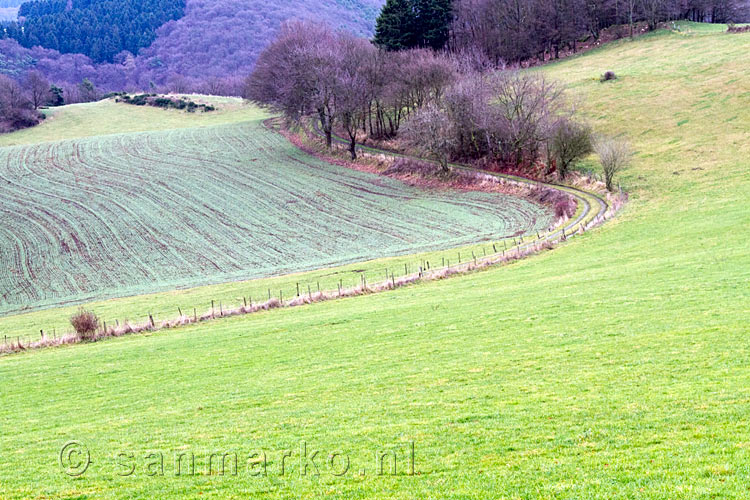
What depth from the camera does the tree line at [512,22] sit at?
109 metres

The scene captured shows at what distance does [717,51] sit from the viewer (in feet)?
293

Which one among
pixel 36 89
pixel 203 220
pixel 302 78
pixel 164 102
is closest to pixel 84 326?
pixel 203 220

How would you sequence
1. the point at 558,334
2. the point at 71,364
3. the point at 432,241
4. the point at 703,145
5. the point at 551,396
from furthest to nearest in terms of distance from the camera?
the point at 703,145 < the point at 432,241 < the point at 71,364 < the point at 558,334 < the point at 551,396

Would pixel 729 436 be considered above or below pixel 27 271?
above

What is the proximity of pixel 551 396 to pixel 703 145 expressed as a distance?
56.4 m

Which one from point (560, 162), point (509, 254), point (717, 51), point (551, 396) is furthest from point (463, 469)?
point (717, 51)

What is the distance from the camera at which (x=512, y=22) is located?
376ft

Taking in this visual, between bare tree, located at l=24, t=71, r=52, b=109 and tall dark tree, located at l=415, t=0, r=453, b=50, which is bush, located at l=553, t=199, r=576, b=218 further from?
bare tree, located at l=24, t=71, r=52, b=109

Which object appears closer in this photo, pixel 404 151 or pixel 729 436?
pixel 729 436

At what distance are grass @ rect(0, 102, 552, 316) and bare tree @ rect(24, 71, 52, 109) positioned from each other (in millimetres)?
56746

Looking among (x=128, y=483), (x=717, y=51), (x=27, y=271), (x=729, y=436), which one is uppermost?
(x=717, y=51)

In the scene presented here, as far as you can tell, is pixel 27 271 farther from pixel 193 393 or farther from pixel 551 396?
pixel 551 396

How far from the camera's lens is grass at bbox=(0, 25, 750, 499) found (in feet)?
39.2

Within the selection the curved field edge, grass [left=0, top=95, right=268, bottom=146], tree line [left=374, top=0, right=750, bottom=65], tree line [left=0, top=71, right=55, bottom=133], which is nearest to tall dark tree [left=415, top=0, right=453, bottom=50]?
tree line [left=374, top=0, right=750, bottom=65]
